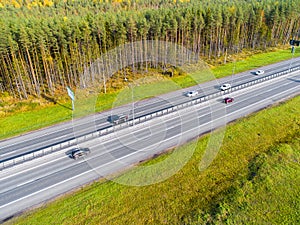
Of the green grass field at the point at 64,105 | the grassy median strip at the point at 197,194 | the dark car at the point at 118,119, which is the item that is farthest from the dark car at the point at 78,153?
the green grass field at the point at 64,105

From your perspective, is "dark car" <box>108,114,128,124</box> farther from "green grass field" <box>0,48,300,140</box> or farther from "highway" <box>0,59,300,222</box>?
"green grass field" <box>0,48,300,140</box>

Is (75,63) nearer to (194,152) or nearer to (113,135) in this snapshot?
(113,135)

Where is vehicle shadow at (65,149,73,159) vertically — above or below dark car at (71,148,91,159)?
below

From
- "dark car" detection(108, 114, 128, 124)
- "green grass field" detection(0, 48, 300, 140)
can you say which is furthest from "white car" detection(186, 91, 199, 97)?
"dark car" detection(108, 114, 128, 124)

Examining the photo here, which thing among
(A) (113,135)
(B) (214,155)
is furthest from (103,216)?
(B) (214,155)

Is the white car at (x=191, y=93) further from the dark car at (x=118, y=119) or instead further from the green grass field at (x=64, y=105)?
the dark car at (x=118, y=119)

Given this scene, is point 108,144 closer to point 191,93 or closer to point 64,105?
point 64,105

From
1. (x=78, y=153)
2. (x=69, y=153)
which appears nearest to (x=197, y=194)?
(x=78, y=153)
